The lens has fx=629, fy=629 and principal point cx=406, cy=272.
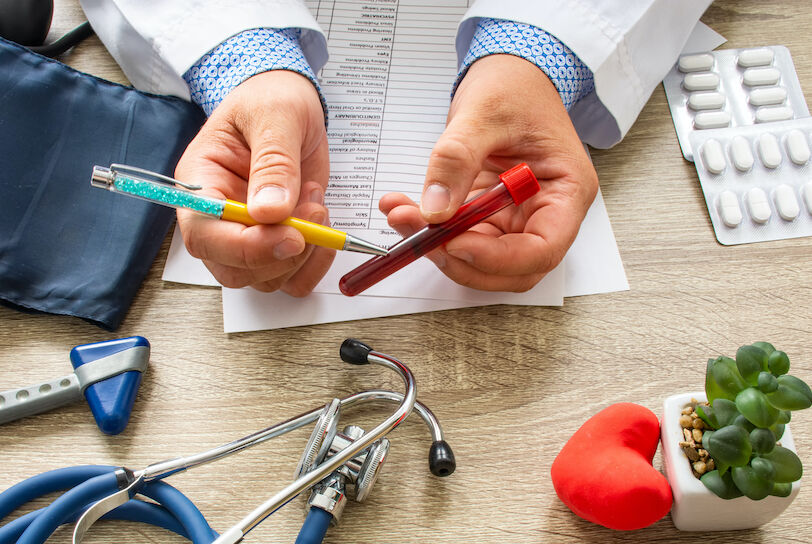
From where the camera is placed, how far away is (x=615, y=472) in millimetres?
421

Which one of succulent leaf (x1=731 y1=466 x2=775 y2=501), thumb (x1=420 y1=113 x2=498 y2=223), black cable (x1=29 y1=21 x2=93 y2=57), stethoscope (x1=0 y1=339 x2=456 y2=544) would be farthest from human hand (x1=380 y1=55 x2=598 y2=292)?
black cable (x1=29 y1=21 x2=93 y2=57)

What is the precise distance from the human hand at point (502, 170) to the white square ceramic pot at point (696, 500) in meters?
0.17

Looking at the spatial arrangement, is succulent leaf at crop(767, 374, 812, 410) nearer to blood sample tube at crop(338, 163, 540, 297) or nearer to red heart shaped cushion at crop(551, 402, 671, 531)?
red heart shaped cushion at crop(551, 402, 671, 531)

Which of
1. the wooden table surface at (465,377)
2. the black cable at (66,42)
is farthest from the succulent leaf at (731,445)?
the black cable at (66,42)

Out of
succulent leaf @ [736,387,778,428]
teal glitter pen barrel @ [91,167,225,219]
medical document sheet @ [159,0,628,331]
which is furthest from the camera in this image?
medical document sheet @ [159,0,628,331]

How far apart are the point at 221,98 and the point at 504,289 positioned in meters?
0.33

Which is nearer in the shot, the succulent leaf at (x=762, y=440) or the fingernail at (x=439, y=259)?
the succulent leaf at (x=762, y=440)

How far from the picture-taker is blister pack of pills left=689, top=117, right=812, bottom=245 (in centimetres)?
59

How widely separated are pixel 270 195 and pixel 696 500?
375mm

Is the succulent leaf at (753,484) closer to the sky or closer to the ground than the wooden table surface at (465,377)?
closer to the sky

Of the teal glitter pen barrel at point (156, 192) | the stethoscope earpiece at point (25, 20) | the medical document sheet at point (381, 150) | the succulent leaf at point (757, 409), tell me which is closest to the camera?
the succulent leaf at point (757, 409)

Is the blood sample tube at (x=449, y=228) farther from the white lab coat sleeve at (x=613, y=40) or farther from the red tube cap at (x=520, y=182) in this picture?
the white lab coat sleeve at (x=613, y=40)

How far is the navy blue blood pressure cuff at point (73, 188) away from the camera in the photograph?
1.86 ft

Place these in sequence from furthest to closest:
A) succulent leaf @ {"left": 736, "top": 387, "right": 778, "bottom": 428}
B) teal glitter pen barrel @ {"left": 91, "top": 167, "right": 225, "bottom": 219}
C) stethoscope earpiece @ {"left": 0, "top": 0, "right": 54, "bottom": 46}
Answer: stethoscope earpiece @ {"left": 0, "top": 0, "right": 54, "bottom": 46} < teal glitter pen barrel @ {"left": 91, "top": 167, "right": 225, "bottom": 219} < succulent leaf @ {"left": 736, "top": 387, "right": 778, "bottom": 428}
